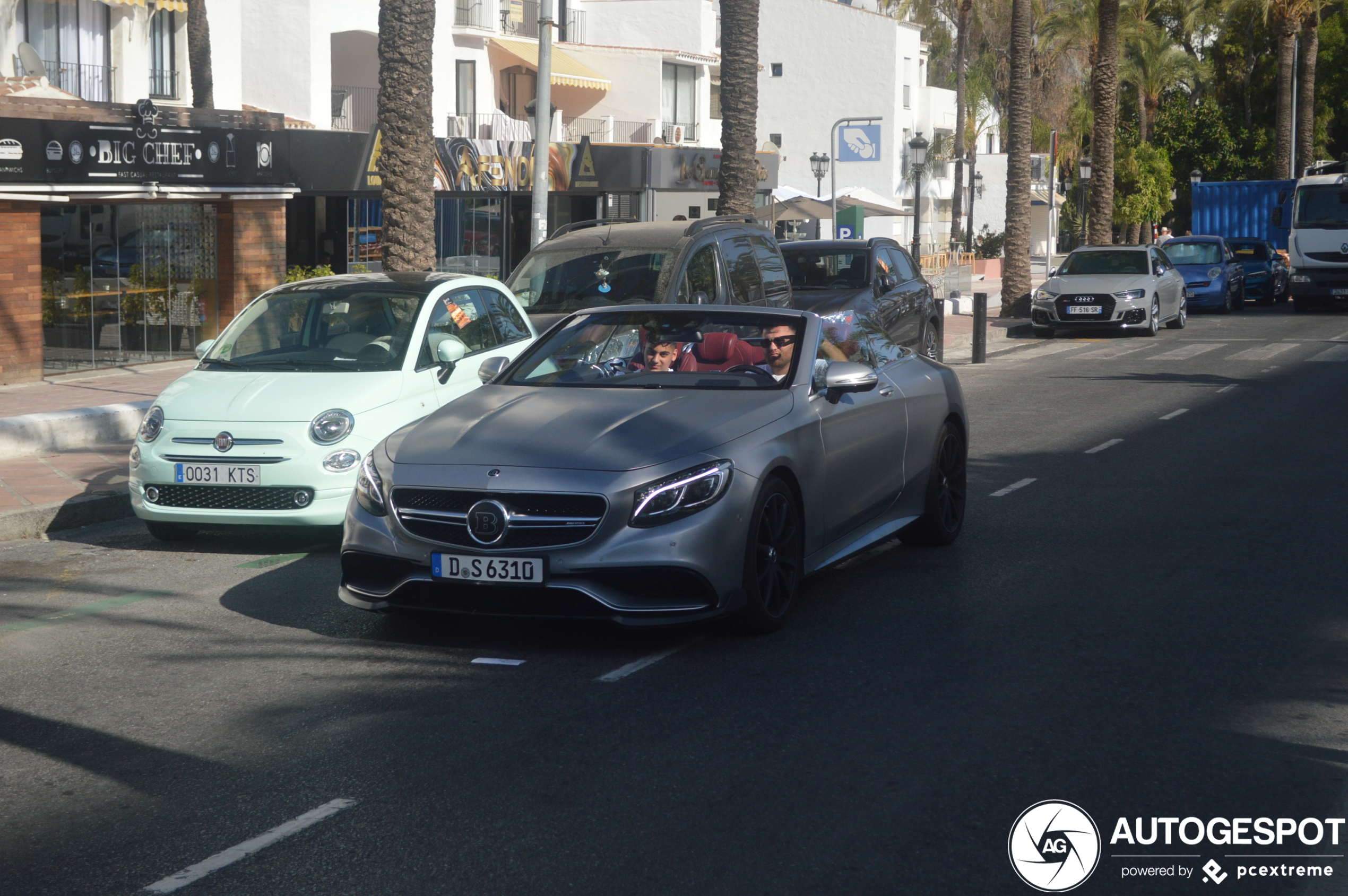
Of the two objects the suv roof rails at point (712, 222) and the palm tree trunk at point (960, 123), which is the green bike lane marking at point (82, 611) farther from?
the palm tree trunk at point (960, 123)

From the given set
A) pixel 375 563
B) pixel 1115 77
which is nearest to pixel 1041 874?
pixel 375 563

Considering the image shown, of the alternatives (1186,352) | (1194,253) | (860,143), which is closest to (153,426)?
(1186,352)

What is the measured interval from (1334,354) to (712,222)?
13303mm

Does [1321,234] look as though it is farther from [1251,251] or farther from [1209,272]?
[1251,251]

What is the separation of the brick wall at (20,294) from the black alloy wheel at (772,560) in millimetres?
12917

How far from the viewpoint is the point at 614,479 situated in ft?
20.3

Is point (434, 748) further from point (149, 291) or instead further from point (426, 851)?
point (149, 291)

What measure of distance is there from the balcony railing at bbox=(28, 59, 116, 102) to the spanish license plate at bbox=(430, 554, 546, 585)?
19730 millimetres

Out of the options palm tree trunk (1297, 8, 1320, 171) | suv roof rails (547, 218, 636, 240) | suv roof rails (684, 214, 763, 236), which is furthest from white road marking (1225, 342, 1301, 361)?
palm tree trunk (1297, 8, 1320, 171)

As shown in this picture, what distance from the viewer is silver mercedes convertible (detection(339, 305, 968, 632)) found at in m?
6.19

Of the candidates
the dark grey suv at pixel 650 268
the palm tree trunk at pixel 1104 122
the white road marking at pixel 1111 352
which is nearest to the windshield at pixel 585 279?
the dark grey suv at pixel 650 268

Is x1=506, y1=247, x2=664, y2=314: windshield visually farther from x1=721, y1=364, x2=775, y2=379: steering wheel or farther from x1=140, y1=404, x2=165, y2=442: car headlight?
x1=721, y1=364, x2=775, y2=379: steering wheel

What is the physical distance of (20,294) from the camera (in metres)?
17.2

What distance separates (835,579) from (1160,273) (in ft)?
74.0
